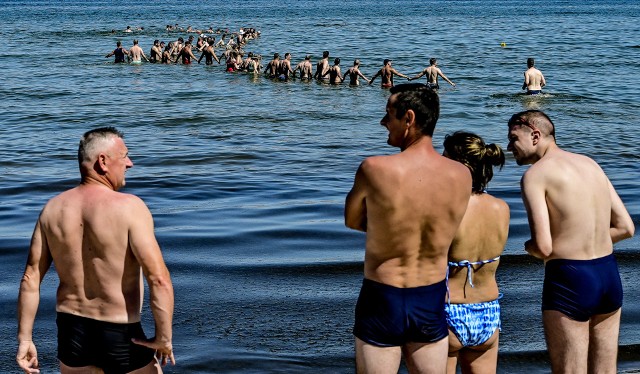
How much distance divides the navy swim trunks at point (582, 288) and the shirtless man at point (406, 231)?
0.81 metres

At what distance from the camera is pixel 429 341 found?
447cm

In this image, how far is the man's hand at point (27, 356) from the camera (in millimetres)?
4566

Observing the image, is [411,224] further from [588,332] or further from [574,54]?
[574,54]

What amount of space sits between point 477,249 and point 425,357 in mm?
683

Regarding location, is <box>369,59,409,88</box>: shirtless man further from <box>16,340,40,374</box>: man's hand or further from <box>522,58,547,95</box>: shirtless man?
<box>16,340,40,374</box>: man's hand

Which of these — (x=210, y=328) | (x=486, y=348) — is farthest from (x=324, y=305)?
(x=486, y=348)

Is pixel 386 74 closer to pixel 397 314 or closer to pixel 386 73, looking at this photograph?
pixel 386 73

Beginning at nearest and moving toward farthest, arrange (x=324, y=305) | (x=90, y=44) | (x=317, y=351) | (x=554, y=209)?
1. (x=554, y=209)
2. (x=317, y=351)
3. (x=324, y=305)
4. (x=90, y=44)

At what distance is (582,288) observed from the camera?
4.90 m

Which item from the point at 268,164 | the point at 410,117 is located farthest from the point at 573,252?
the point at 268,164

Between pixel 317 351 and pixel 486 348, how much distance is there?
105 inches

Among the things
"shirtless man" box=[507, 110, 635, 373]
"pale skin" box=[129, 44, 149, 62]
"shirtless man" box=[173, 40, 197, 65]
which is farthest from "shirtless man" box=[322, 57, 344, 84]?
"shirtless man" box=[507, 110, 635, 373]

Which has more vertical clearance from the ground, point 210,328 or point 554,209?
point 554,209

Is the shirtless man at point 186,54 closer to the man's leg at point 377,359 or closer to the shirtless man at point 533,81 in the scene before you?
the shirtless man at point 533,81
